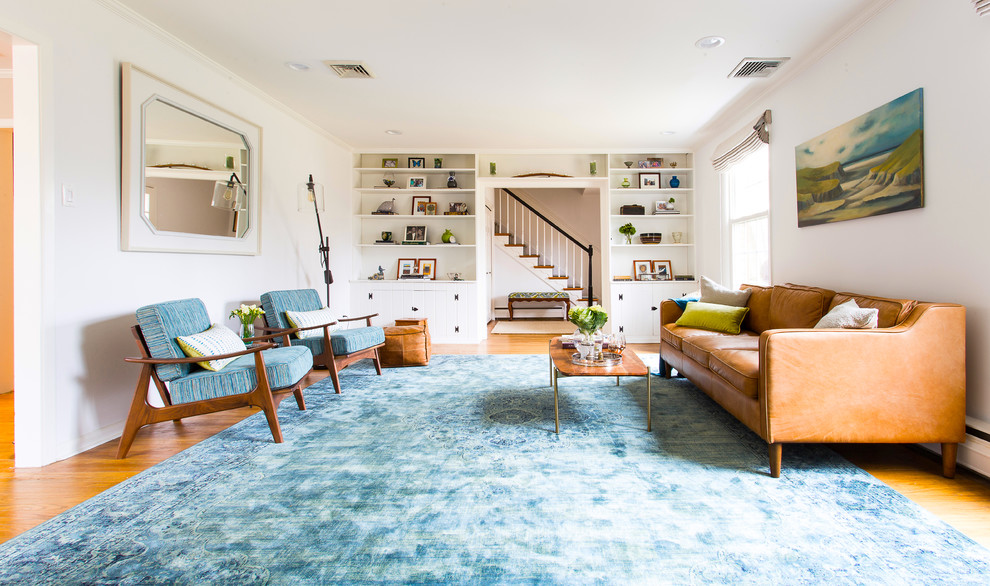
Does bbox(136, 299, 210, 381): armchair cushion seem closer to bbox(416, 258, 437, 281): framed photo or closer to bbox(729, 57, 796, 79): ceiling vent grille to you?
bbox(416, 258, 437, 281): framed photo

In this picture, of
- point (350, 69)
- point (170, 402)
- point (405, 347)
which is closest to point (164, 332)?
point (170, 402)

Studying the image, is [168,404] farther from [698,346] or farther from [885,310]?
[885,310]

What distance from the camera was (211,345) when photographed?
2.65 m

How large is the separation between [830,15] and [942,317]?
205 cm

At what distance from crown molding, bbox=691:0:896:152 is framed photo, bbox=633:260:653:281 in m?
1.65

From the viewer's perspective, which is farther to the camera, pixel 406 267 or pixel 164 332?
pixel 406 267

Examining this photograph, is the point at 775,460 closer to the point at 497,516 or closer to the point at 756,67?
the point at 497,516

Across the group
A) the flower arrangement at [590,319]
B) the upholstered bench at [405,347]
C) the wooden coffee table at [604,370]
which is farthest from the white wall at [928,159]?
the upholstered bench at [405,347]

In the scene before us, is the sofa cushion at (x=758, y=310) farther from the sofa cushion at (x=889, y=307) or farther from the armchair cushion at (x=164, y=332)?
the armchair cushion at (x=164, y=332)

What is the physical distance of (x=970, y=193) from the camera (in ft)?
7.14

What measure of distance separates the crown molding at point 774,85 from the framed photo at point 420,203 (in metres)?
3.66

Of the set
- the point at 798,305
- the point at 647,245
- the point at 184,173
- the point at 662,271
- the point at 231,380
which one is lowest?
the point at 231,380

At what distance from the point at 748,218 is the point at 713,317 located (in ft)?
5.38

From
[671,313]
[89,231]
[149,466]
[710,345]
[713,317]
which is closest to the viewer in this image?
[149,466]
